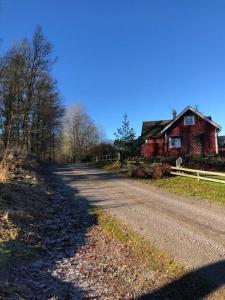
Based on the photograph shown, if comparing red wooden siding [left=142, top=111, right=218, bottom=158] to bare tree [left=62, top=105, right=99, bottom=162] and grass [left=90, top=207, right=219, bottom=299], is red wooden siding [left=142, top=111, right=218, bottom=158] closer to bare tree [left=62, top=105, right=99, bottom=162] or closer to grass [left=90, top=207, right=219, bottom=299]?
grass [left=90, top=207, right=219, bottom=299]

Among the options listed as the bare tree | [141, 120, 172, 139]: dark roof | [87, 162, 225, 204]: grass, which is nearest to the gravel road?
[87, 162, 225, 204]: grass

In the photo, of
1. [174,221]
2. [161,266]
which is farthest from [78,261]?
[174,221]

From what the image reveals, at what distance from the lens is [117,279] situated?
5.69m

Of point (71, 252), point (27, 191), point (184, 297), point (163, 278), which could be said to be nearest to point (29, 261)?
point (71, 252)

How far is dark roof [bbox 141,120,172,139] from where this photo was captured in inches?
1719

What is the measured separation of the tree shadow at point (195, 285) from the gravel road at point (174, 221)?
3cm

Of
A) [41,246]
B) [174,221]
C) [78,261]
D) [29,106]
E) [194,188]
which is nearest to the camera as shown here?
[78,261]

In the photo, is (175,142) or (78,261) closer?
(78,261)

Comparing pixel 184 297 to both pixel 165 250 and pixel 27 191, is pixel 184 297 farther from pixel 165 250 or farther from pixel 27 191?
pixel 27 191

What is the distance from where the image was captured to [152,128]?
45.6 meters

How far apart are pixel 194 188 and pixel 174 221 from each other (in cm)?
707

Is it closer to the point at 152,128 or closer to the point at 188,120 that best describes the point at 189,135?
the point at 188,120

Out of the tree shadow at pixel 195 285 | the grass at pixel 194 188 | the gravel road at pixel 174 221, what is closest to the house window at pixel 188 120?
the grass at pixel 194 188

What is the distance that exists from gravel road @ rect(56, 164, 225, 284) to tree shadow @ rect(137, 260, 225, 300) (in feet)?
0.11
